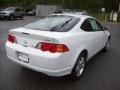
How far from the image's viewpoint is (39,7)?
1679 inches

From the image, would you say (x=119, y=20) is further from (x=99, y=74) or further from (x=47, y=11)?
(x=99, y=74)

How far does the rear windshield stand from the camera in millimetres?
4957

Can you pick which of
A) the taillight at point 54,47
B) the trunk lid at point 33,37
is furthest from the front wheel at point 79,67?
the trunk lid at point 33,37

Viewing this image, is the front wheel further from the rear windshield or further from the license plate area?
the license plate area

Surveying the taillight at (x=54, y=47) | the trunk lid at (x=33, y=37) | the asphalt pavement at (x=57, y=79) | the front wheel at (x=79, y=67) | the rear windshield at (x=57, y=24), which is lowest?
the asphalt pavement at (x=57, y=79)

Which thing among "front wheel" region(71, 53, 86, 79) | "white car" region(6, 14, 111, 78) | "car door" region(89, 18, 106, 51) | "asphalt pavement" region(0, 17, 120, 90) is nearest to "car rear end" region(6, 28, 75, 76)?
"white car" region(6, 14, 111, 78)

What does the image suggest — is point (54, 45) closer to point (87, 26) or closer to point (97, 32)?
point (87, 26)

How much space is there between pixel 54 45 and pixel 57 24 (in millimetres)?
1094

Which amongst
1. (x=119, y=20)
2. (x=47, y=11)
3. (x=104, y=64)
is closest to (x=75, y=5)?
(x=47, y=11)

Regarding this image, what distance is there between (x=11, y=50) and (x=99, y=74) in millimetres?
2355

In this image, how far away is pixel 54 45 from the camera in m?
4.24

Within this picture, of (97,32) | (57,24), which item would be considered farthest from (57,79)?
(97,32)

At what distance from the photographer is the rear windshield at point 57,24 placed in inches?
195

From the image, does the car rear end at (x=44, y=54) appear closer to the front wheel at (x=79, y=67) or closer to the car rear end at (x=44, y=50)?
the car rear end at (x=44, y=50)
